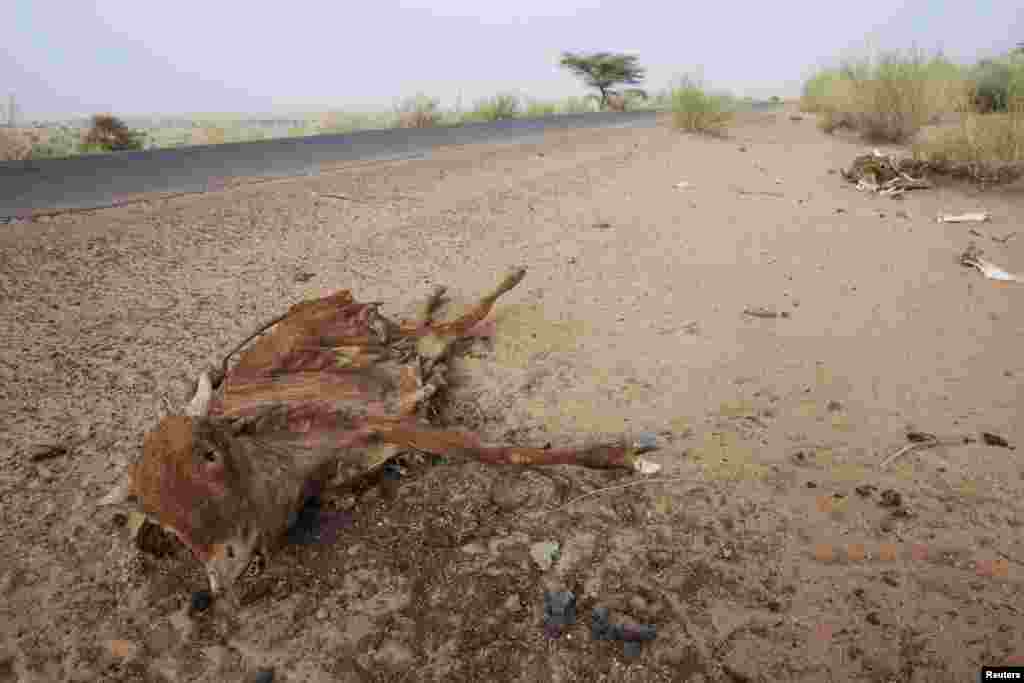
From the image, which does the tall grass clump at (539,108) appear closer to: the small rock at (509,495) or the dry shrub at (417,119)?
the dry shrub at (417,119)

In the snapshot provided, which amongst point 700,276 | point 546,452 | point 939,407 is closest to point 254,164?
point 700,276

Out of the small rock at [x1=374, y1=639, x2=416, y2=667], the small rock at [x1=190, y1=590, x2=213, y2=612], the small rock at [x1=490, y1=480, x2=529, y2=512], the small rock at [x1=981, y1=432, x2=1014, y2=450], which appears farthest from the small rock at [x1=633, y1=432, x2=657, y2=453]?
the small rock at [x1=190, y1=590, x2=213, y2=612]

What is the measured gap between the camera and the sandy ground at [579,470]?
1398 mm

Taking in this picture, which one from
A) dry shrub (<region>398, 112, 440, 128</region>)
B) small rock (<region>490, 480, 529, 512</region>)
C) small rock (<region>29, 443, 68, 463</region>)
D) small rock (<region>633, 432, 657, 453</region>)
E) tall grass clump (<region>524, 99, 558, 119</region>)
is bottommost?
small rock (<region>490, 480, 529, 512</region>)

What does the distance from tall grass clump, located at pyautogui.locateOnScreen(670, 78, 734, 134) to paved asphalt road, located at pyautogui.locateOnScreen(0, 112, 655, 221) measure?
4.33m

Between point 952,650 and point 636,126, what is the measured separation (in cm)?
1267

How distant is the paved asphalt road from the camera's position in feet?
14.5

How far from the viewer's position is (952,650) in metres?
1.37

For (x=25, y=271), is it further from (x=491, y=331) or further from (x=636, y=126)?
(x=636, y=126)

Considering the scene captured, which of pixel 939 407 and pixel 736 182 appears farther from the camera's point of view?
pixel 736 182

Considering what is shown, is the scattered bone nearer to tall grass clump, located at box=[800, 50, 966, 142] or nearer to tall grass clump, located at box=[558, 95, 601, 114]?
tall grass clump, located at box=[800, 50, 966, 142]

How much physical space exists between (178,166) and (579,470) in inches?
203

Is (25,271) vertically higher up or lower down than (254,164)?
lower down

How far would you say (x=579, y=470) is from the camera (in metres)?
2.01
